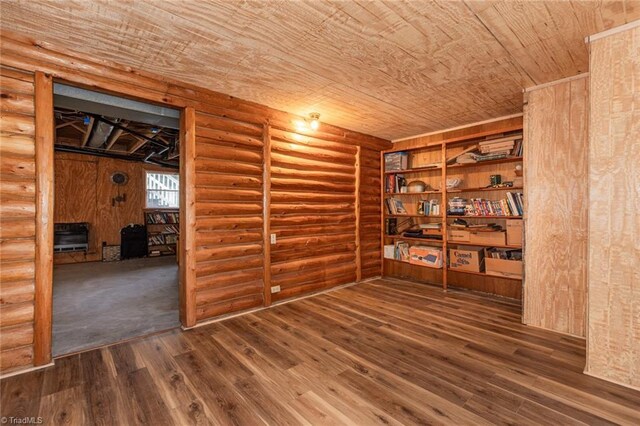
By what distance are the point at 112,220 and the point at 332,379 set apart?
27.6 ft

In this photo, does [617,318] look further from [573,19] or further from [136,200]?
[136,200]

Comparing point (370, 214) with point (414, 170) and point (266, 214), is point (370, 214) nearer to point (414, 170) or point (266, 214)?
point (414, 170)

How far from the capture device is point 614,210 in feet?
7.18

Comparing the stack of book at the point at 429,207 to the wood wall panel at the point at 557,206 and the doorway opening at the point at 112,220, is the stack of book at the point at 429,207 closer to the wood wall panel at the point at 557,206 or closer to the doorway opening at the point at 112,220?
the wood wall panel at the point at 557,206

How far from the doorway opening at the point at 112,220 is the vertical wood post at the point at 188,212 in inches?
13.0

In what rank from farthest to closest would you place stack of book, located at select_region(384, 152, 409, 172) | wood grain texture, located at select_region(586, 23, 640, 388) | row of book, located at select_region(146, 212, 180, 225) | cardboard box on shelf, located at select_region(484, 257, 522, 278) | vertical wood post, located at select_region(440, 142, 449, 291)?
row of book, located at select_region(146, 212, 180, 225) < stack of book, located at select_region(384, 152, 409, 172) < vertical wood post, located at select_region(440, 142, 449, 291) < cardboard box on shelf, located at select_region(484, 257, 522, 278) < wood grain texture, located at select_region(586, 23, 640, 388)

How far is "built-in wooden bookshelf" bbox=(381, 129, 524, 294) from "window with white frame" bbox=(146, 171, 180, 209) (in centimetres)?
674

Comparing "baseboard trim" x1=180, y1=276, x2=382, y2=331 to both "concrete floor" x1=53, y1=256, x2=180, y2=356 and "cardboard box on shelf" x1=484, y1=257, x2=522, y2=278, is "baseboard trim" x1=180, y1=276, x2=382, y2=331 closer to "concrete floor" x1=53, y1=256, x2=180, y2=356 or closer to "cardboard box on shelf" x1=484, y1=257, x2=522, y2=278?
"concrete floor" x1=53, y1=256, x2=180, y2=356

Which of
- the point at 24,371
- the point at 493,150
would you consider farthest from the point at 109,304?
the point at 493,150

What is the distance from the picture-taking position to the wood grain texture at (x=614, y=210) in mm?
2113

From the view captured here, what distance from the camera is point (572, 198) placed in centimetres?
299

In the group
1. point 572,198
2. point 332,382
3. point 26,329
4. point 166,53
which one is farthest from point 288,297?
point 572,198

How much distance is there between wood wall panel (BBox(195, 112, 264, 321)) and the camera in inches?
130

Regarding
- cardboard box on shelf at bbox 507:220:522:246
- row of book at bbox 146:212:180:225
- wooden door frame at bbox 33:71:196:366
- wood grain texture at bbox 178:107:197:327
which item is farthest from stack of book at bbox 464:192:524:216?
row of book at bbox 146:212:180:225
